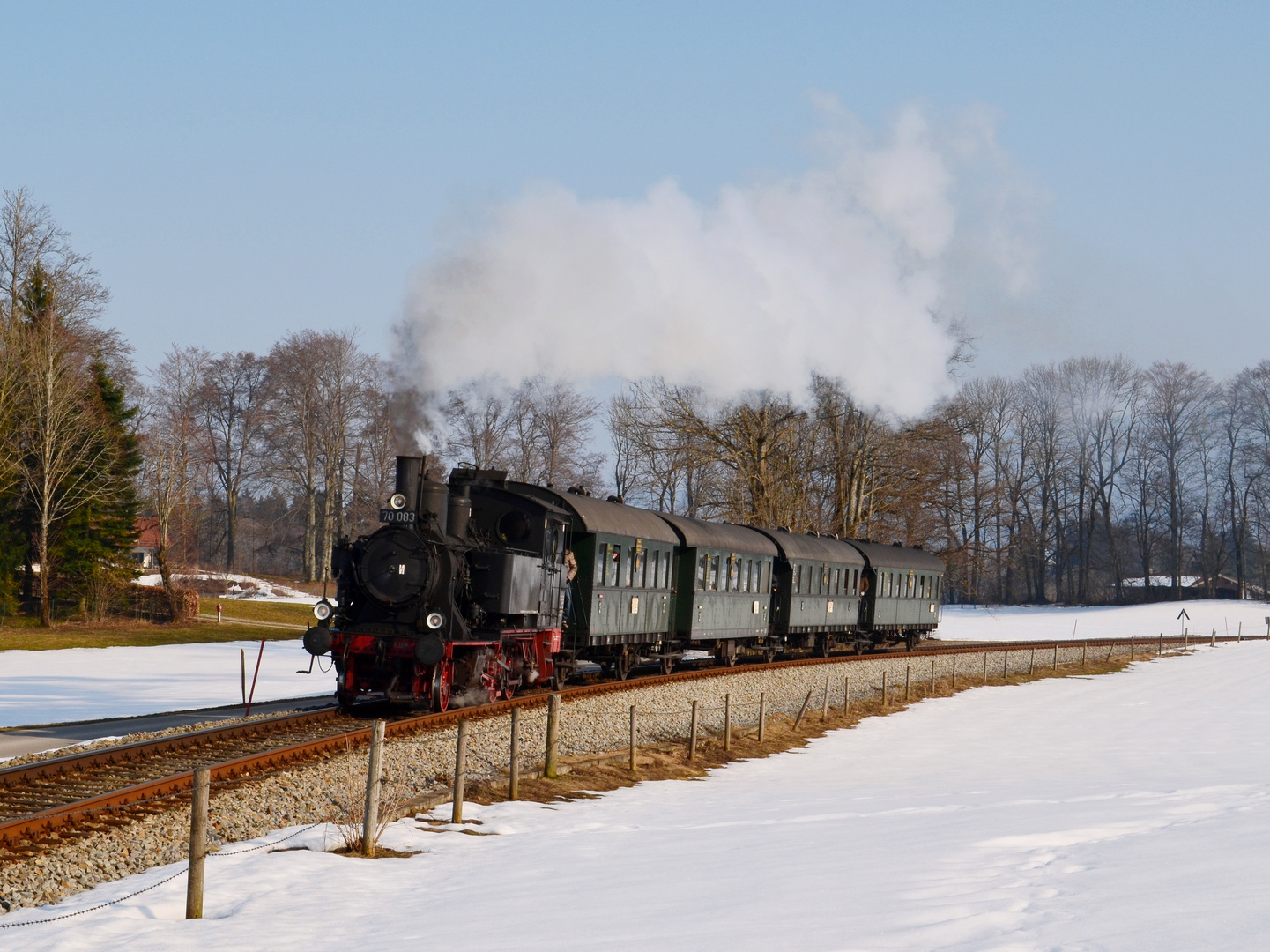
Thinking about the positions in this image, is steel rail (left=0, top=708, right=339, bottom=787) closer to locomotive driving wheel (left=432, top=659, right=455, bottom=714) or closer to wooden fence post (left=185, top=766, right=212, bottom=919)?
locomotive driving wheel (left=432, top=659, right=455, bottom=714)

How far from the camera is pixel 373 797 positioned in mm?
9469

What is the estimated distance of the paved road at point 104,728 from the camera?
46.6 feet

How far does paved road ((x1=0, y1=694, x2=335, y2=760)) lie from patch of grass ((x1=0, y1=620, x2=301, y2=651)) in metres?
16.0

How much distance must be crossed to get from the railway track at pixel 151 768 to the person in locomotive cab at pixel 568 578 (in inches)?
88.6

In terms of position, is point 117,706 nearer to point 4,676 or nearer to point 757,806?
point 4,676

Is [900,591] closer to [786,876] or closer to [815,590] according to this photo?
[815,590]

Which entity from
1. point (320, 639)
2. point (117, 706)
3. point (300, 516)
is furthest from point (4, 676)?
point (300, 516)

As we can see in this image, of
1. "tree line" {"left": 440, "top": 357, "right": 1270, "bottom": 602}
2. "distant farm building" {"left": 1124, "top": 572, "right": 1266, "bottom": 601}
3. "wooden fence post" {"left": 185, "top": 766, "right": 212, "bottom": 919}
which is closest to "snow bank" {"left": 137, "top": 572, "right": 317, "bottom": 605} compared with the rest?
"tree line" {"left": 440, "top": 357, "right": 1270, "bottom": 602}

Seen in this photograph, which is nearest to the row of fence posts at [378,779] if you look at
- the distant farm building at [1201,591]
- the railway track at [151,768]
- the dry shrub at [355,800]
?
the dry shrub at [355,800]

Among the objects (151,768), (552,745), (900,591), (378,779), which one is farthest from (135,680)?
(900,591)

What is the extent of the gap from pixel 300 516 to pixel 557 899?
70127 millimetres

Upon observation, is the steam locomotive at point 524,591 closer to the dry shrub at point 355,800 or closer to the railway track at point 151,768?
the railway track at point 151,768

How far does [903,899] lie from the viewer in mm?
7305

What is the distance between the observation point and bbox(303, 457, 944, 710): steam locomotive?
1622cm
